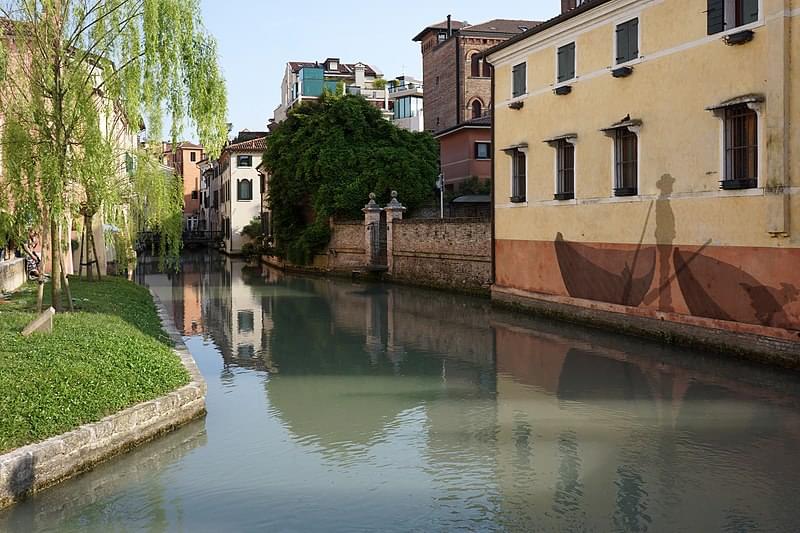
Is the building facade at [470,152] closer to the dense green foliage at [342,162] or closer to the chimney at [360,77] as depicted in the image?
the dense green foliage at [342,162]

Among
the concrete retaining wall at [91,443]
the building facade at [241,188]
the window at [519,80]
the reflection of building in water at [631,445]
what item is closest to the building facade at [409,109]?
the building facade at [241,188]

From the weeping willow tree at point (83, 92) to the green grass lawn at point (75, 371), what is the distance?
1639mm

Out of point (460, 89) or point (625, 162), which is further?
point (460, 89)

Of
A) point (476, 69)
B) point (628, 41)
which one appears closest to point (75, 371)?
point (628, 41)

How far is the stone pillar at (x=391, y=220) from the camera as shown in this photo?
3403cm

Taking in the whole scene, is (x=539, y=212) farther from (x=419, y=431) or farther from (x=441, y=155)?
(x=441, y=155)

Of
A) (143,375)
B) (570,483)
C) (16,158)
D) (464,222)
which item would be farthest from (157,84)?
(464,222)

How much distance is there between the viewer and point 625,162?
17.9m

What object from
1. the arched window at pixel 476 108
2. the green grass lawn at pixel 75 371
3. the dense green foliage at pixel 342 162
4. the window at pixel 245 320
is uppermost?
the arched window at pixel 476 108

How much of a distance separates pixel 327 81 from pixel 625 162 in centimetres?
5804

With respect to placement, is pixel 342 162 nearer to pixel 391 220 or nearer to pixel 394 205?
pixel 394 205

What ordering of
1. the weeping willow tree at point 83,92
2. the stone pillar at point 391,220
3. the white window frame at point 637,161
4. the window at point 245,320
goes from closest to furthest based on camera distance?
the weeping willow tree at point 83,92 < the white window frame at point 637,161 < the window at point 245,320 < the stone pillar at point 391,220

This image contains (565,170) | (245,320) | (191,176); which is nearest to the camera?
(565,170)

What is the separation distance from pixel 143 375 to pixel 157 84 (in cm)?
561
